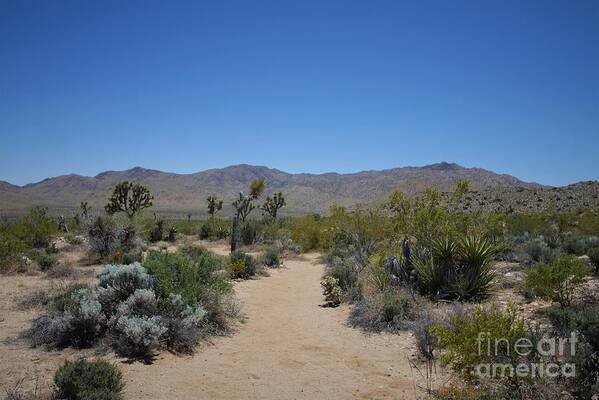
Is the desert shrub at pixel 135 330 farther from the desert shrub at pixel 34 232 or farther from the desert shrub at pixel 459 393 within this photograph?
the desert shrub at pixel 34 232

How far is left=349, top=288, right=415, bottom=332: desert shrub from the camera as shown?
28.3ft

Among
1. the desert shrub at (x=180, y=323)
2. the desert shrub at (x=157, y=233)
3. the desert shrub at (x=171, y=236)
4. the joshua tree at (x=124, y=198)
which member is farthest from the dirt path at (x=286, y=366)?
the joshua tree at (x=124, y=198)

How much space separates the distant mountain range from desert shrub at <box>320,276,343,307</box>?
290 feet

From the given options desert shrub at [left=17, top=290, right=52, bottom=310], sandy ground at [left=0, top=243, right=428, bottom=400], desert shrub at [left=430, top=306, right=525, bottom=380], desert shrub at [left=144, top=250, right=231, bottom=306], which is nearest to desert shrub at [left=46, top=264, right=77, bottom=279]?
desert shrub at [left=17, top=290, right=52, bottom=310]

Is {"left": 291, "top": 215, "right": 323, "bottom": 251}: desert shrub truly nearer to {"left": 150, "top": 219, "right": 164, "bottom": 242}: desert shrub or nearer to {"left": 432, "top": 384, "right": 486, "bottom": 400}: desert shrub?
{"left": 150, "top": 219, "right": 164, "bottom": 242}: desert shrub

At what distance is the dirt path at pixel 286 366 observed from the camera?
18.9 feet

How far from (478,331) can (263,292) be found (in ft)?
28.8

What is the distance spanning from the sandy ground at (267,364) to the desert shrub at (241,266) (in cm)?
437

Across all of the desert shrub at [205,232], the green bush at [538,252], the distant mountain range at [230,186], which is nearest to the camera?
the green bush at [538,252]

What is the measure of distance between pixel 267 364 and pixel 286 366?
12.8 inches

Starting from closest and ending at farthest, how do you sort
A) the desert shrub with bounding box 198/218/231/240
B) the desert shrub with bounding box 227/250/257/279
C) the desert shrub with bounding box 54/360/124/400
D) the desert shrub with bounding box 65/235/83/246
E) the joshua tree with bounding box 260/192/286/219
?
1. the desert shrub with bounding box 54/360/124/400
2. the desert shrub with bounding box 227/250/257/279
3. the desert shrub with bounding box 65/235/83/246
4. the desert shrub with bounding box 198/218/231/240
5. the joshua tree with bounding box 260/192/286/219

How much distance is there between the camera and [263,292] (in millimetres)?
12953

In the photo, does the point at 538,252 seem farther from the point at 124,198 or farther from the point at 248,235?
the point at 124,198

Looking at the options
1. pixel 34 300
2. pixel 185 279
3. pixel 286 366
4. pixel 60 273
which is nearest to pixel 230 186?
pixel 60 273
